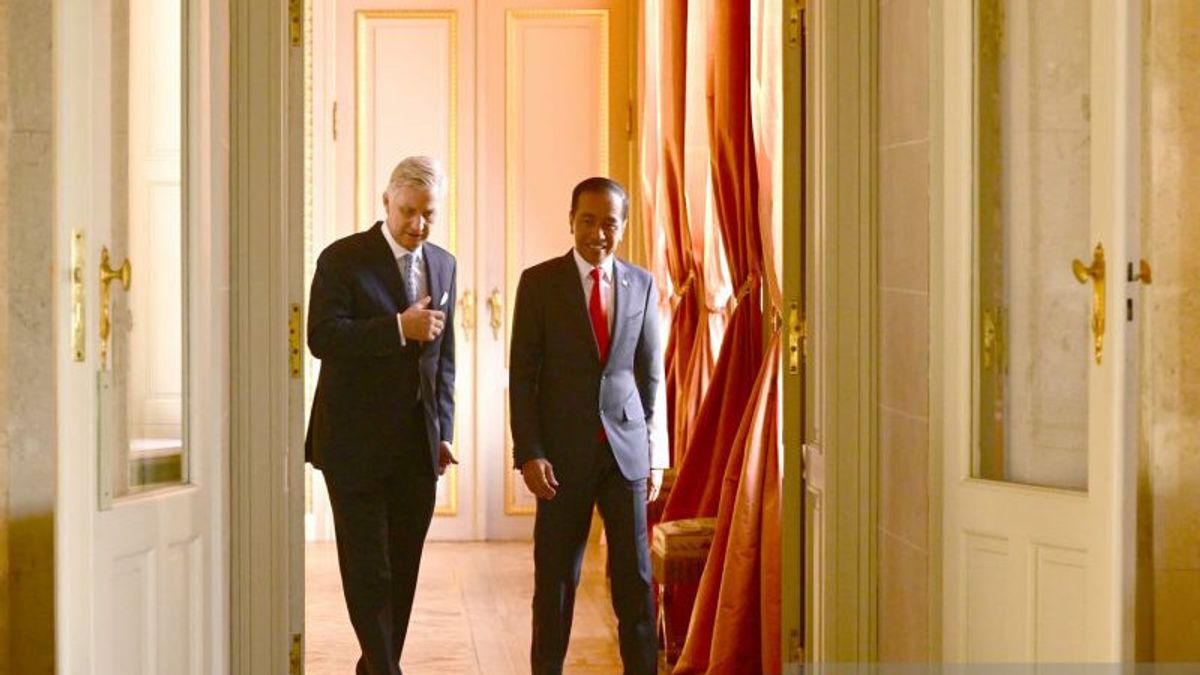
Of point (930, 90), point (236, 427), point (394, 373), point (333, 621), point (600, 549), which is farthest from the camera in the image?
point (600, 549)

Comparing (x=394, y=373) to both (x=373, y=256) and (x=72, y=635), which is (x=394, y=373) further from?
(x=72, y=635)

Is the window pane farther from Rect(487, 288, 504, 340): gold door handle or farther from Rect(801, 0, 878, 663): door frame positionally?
Rect(487, 288, 504, 340): gold door handle

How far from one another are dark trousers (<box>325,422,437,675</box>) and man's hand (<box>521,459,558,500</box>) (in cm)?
27

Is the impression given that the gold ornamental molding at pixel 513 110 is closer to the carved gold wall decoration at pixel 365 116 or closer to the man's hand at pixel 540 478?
the carved gold wall decoration at pixel 365 116

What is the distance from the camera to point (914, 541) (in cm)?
415

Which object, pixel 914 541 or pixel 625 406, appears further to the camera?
pixel 625 406

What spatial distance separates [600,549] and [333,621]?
6.64ft

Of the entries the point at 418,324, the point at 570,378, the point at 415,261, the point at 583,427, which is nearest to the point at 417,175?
the point at 415,261

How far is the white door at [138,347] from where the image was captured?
10.4 feet

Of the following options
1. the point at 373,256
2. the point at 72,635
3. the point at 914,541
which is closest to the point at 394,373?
the point at 373,256

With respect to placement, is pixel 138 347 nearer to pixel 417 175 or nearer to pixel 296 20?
pixel 296 20

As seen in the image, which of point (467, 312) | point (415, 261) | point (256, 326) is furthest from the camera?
point (467, 312)

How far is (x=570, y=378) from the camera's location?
540 cm

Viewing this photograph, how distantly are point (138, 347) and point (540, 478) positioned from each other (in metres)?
1.72
